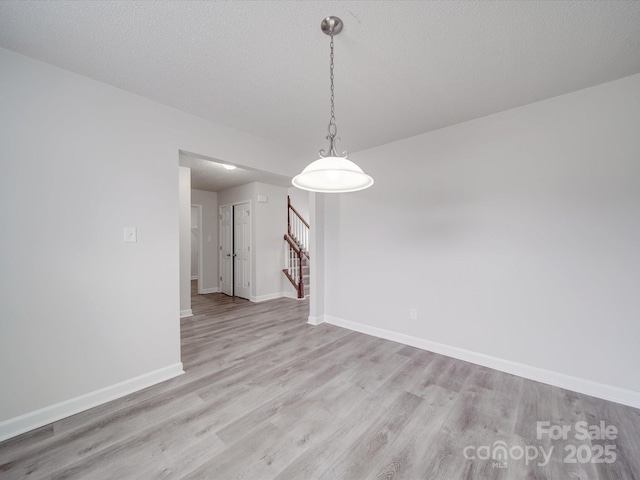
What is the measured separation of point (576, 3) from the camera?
1.40 m

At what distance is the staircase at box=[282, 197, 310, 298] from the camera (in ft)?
18.7

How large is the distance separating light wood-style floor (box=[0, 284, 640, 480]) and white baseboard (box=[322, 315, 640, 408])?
0.26ft

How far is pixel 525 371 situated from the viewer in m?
2.39

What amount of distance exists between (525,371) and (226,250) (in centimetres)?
589

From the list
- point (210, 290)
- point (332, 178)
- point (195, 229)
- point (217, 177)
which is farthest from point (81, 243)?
point (195, 229)

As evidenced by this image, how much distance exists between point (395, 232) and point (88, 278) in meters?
3.09

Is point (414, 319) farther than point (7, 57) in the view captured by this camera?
Yes

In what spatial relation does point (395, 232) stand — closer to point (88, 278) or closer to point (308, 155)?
point (308, 155)

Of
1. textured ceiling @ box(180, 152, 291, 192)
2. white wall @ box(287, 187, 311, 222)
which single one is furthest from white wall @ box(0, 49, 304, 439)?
white wall @ box(287, 187, 311, 222)

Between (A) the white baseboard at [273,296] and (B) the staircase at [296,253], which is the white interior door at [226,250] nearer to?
(A) the white baseboard at [273,296]

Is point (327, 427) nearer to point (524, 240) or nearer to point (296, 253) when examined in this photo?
point (524, 240)

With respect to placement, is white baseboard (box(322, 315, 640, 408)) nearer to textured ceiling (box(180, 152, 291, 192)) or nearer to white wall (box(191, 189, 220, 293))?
textured ceiling (box(180, 152, 291, 192))

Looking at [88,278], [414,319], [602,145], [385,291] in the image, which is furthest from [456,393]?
[88,278]

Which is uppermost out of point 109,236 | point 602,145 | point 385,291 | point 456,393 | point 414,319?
point 602,145
